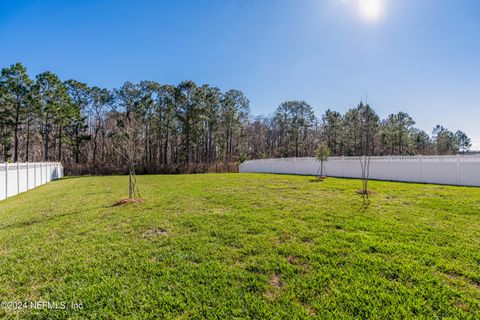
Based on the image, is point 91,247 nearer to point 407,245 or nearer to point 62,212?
point 62,212

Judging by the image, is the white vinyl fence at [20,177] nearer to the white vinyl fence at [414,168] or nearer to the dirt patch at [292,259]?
the dirt patch at [292,259]

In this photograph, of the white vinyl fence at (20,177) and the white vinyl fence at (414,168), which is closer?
the white vinyl fence at (414,168)

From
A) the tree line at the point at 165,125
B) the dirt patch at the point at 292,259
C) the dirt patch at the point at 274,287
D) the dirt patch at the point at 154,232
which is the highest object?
the tree line at the point at 165,125

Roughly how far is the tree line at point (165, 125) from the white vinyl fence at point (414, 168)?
15.2m

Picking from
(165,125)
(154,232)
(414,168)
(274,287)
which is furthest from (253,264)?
(165,125)

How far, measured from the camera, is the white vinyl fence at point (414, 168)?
8680 mm

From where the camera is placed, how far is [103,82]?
1170 inches

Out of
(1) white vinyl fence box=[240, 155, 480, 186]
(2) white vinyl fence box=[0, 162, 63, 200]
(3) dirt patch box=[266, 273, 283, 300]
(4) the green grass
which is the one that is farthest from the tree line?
(3) dirt patch box=[266, 273, 283, 300]

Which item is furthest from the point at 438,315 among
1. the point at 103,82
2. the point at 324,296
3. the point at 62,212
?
the point at 103,82

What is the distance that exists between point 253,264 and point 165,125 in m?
31.0

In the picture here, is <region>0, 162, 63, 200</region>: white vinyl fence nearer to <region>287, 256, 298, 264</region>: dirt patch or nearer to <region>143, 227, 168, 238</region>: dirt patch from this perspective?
<region>143, 227, 168, 238</region>: dirt patch

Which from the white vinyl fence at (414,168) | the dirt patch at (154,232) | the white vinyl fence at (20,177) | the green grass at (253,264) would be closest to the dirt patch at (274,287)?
the green grass at (253,264)

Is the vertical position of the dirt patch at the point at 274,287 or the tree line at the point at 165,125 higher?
the tree line at the point at 165,125

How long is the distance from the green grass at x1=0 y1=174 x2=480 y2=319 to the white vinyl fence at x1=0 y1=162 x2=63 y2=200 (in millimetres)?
6154
